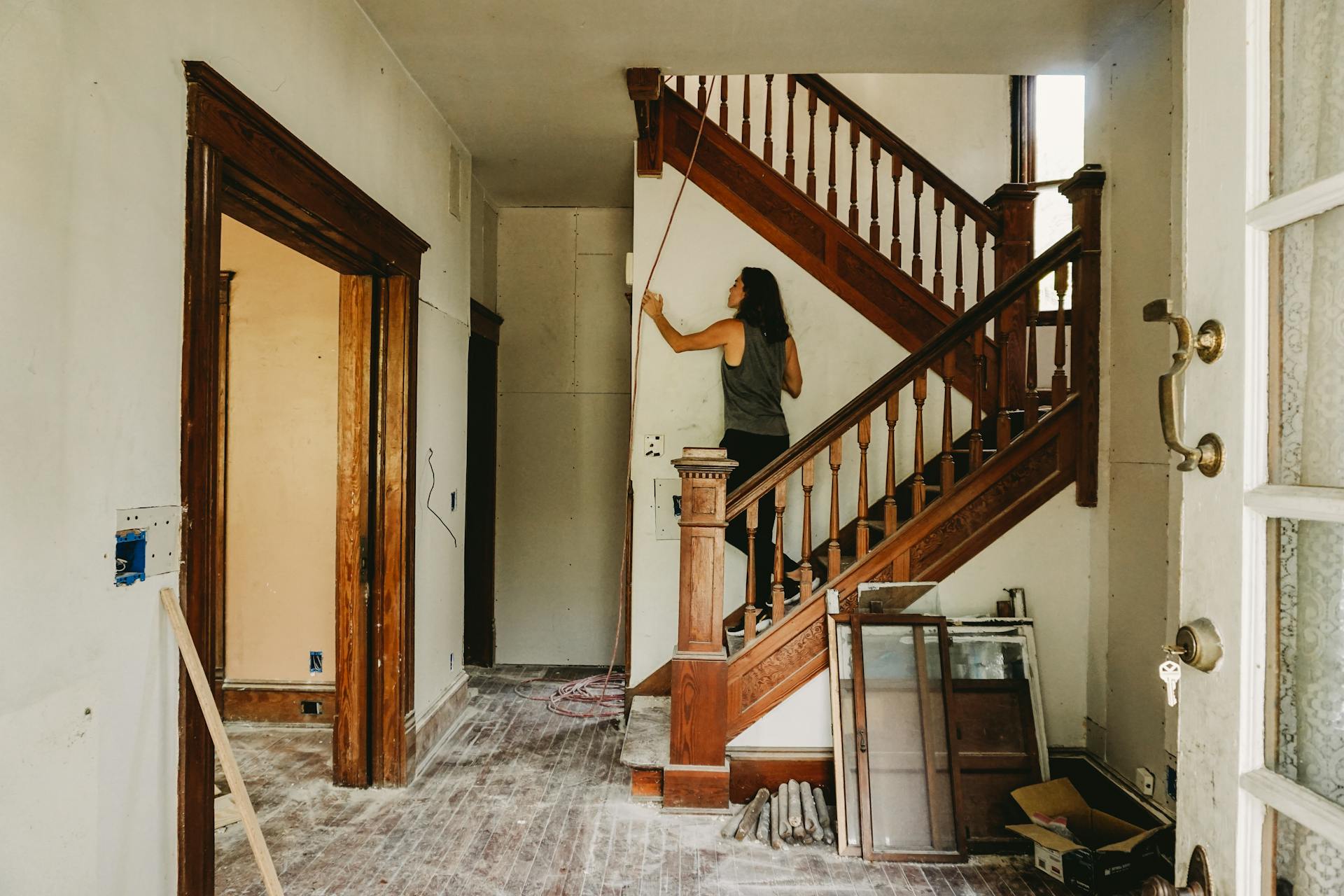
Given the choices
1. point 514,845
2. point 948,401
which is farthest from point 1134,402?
point 514,845

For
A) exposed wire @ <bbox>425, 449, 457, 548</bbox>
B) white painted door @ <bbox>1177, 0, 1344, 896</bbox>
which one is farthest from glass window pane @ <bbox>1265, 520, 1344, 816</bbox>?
exposed wire @ <bbox>425, 449, 457, 548</bbox>

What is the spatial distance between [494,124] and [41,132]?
2.91 metres

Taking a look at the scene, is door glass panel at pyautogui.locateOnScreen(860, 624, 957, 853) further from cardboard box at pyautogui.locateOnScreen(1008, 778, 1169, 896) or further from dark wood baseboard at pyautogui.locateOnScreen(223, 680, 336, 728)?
dark wood baseboard at pyautogui.locateOnScreen(223, 680, 336, 728)

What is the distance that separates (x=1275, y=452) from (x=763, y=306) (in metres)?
3.14

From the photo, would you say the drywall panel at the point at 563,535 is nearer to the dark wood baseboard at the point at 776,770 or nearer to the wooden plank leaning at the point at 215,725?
the dark wood baseboard at the point at 776,770

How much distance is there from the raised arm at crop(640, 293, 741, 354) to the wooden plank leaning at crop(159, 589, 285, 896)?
8.70 ft

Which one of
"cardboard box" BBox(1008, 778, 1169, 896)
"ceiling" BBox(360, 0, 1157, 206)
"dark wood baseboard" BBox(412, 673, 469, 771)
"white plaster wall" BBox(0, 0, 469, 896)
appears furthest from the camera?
"dark wood baseboard" BBox(412, 673, 469, 771)

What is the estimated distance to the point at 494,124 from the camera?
4199 mm

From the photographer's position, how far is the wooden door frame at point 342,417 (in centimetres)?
200

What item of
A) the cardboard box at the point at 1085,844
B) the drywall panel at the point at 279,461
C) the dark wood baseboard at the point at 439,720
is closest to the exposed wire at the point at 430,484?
the drywall panel at the point at 279,461

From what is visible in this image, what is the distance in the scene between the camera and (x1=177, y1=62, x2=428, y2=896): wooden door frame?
2.00m

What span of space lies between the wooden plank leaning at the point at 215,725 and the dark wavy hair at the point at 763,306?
2.79 meters

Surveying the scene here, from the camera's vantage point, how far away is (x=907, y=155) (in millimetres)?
4500

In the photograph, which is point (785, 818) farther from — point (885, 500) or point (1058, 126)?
point (1058, 126)
